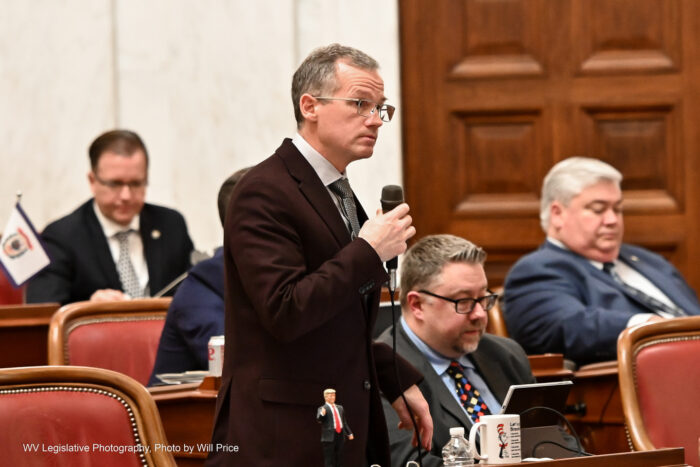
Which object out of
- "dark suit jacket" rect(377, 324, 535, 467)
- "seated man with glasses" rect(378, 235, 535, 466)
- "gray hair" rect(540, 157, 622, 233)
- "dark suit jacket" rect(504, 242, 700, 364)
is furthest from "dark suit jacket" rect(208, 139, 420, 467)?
"gray hair" rect(540, 157, 622, 233)

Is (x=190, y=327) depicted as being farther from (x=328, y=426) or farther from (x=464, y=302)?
(x=328, y=426)

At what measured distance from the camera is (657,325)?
365 cm

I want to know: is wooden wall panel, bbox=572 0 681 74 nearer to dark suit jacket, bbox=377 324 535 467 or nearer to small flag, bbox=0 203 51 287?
dark suit jacket, bbox=377 324 535 467

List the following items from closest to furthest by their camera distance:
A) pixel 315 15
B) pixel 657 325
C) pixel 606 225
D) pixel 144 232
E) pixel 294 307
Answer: pixel 294 307
pixel 657 325
pixel 606 225
pixel 144 232
pixel 315 15

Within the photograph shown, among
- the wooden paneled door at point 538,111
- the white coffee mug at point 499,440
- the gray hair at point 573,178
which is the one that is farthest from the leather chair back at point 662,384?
the wooden paneled door at point 538,111

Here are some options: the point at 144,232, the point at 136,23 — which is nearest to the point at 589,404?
the point at 144,232

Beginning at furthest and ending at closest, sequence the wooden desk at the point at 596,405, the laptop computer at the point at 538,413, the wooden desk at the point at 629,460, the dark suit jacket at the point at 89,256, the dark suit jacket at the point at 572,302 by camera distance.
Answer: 1. the dark suit jacket at the point at 89,256
2. the dark suit jacket at the point at 572,302
3. the wooden desk at the point at 596,405
4. the laptop computer at the point at 538,413
5. the wooden desk at the point at 629,460

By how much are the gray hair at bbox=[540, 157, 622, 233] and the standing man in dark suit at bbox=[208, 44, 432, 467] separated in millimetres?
2701

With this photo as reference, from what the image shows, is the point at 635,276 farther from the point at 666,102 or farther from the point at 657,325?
the point at 657,325

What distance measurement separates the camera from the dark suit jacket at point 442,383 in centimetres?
330

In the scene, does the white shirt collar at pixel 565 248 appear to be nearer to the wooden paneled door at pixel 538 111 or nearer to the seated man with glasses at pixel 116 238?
the wooden paneled door at pixel 538 111

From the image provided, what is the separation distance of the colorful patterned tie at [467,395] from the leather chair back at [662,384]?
44 cm

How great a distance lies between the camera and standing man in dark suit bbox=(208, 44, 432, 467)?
8.19ft

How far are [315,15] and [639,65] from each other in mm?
1679
